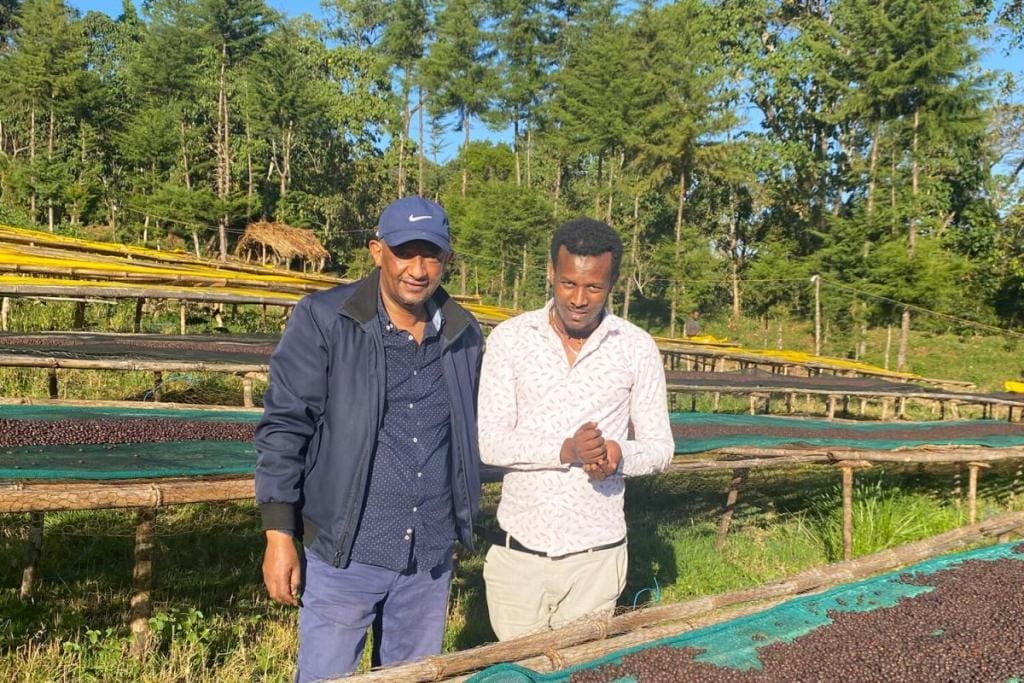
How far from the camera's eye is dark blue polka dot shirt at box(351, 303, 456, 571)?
6.26 ft

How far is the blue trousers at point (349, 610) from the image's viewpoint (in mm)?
1906

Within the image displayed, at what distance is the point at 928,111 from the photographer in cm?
1872

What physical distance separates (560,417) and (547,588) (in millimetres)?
456

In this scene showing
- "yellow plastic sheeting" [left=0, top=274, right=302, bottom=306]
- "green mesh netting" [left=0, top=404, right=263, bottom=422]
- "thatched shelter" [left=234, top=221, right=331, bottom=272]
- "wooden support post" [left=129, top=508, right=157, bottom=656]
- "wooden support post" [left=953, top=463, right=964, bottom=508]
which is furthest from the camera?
"thatched shelter" [left=234, top=221, right=331, bottom=272]

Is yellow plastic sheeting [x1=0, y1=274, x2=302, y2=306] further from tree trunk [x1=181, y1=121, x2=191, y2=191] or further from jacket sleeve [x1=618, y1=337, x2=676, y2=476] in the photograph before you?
tree trunk [x1=181, y1=121, x2=191, y2=191]

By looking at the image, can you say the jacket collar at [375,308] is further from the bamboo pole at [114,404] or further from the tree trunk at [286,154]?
the tree trunk at [286,154]

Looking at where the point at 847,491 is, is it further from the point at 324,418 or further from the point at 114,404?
the point at 114,404

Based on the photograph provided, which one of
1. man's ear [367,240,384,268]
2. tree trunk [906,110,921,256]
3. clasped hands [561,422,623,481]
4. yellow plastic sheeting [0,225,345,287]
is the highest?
tree trunk [906,110,921,256]

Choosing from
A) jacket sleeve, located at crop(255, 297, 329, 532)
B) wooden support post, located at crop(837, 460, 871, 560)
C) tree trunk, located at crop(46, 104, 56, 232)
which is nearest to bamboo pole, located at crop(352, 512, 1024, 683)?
jacket sleeve, located at crop(255, 297, 329, 532)

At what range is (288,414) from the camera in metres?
1.82

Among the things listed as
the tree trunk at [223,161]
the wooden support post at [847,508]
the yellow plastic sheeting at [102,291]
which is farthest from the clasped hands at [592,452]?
the tree trunk at [223,161]

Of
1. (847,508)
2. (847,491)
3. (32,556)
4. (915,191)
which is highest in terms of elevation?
(915,191)

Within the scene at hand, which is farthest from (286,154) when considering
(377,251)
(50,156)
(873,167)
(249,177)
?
(377,251)

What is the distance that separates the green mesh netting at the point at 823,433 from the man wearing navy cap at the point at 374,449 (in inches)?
107
